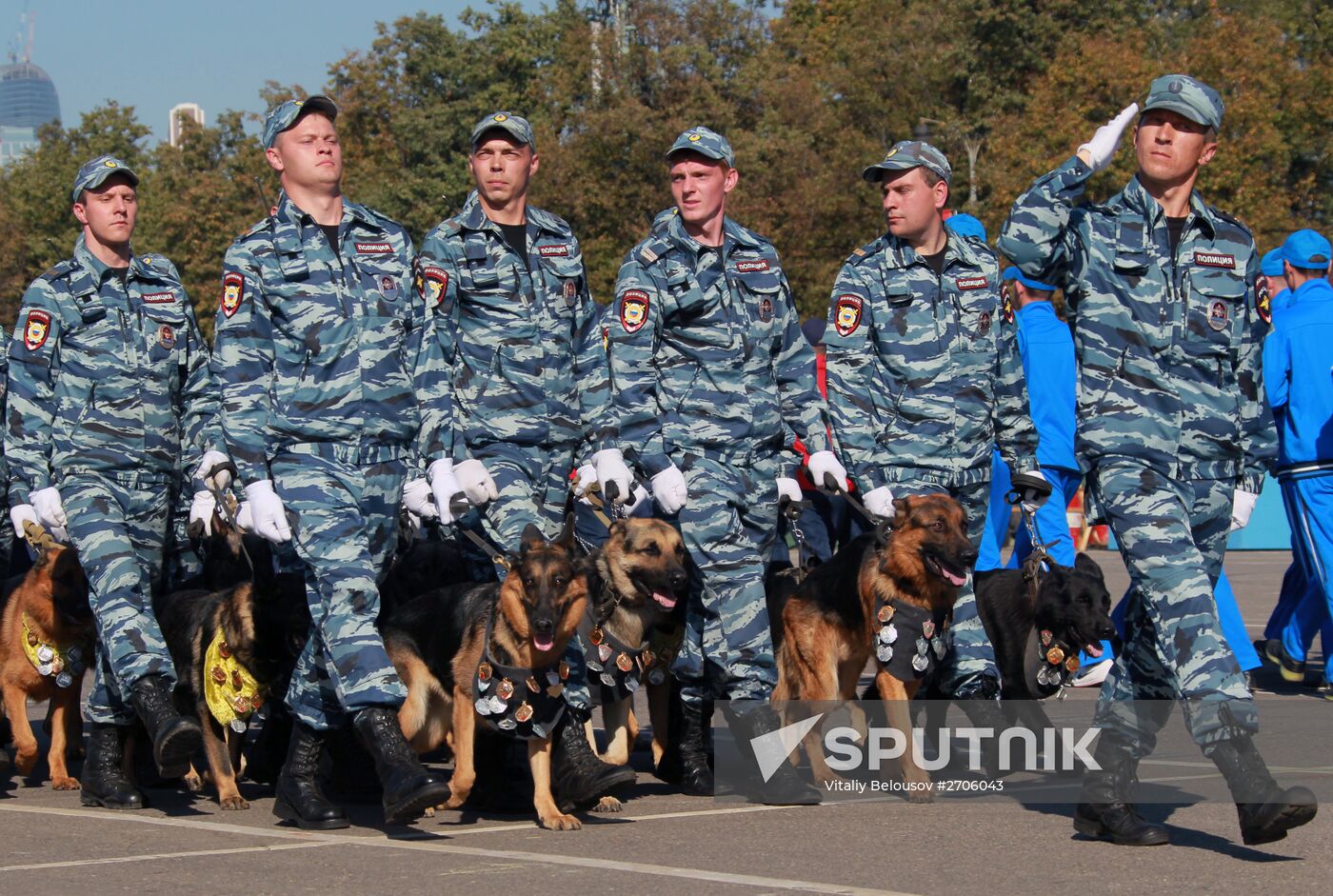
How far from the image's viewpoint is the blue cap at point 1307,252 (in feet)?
36.8

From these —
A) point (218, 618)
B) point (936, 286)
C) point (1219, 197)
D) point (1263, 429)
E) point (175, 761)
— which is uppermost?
point (1219, 197)

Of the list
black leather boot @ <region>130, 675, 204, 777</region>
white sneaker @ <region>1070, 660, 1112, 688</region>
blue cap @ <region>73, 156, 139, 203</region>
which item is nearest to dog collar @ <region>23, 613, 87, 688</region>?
black leather boot @ <region>130, 675, 204, 777</region>

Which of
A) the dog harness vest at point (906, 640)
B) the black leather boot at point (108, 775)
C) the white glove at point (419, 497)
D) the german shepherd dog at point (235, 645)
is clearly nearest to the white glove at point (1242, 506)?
the dog harness vest at point (906, 640)

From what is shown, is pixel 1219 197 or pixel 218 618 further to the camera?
pixel 1219 197

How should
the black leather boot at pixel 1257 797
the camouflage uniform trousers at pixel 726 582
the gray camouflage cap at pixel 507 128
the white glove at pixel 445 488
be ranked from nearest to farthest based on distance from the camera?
the black leather boot at pixel 1257 797, the white glove at pixel 445 488, the camouflage uniform trousers at pixel 726 582, the gray camouflage cap at pixel 507 128

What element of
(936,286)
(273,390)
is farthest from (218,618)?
(936,286)

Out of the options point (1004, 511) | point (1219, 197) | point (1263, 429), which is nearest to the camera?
point (1263, 429)

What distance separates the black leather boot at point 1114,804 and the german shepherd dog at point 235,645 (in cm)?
314

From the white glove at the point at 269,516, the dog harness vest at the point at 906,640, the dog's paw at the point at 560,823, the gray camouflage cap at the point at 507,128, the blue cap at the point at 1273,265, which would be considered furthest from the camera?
the blue cap at the point at 1273,265

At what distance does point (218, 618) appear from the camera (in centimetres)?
768

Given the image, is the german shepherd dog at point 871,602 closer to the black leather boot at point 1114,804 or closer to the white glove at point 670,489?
the white glove at point 670,489

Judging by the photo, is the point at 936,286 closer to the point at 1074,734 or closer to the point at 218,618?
the point at 1074,734

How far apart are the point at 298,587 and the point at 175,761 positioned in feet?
2.71

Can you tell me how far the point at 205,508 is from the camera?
8.10m
